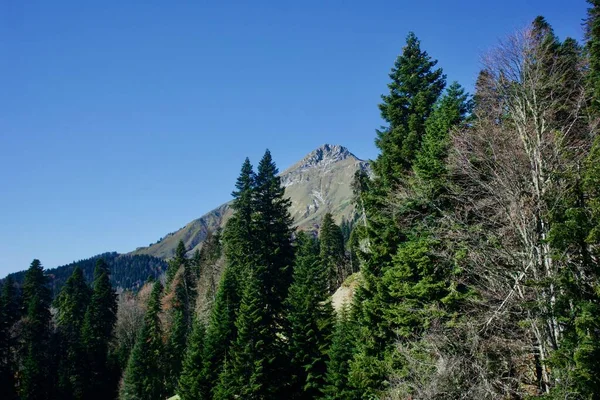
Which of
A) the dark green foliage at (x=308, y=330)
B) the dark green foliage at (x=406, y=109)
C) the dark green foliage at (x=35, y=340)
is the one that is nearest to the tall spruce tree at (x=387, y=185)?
the dark green foliage at (x=406, y=109)

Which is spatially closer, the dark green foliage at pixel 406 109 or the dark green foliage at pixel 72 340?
the dark green foliage at pixel 406 109

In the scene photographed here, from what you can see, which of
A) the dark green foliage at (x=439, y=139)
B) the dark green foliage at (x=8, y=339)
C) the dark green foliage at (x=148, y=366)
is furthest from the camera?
the dark green foliage at (x=8, y=339)

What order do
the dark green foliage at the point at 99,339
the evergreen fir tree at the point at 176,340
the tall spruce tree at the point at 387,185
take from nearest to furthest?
the tall spruce tree at the point at 387,185
the evergreen fir tree at the point at 176,340
the dark green foliage at the point at 99,339

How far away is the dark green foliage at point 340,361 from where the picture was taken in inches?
1022

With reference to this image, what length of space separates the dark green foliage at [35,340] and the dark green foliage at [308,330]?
4248 centimetres

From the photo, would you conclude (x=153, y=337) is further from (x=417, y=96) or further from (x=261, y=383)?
(x=417, y=96)

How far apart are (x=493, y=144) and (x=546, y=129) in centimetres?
208

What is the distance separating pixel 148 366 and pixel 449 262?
49.4 m

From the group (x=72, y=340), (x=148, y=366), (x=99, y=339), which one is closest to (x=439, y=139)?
(x=148, y=366)

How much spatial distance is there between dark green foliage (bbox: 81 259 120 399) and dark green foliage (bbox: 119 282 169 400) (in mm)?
7890

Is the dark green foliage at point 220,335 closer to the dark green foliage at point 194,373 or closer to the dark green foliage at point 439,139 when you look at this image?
the dark green foliage at point 194,373

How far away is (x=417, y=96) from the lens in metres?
26.5

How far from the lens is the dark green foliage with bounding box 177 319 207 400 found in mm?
34969

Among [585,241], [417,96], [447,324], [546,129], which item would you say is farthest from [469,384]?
[417,96]
